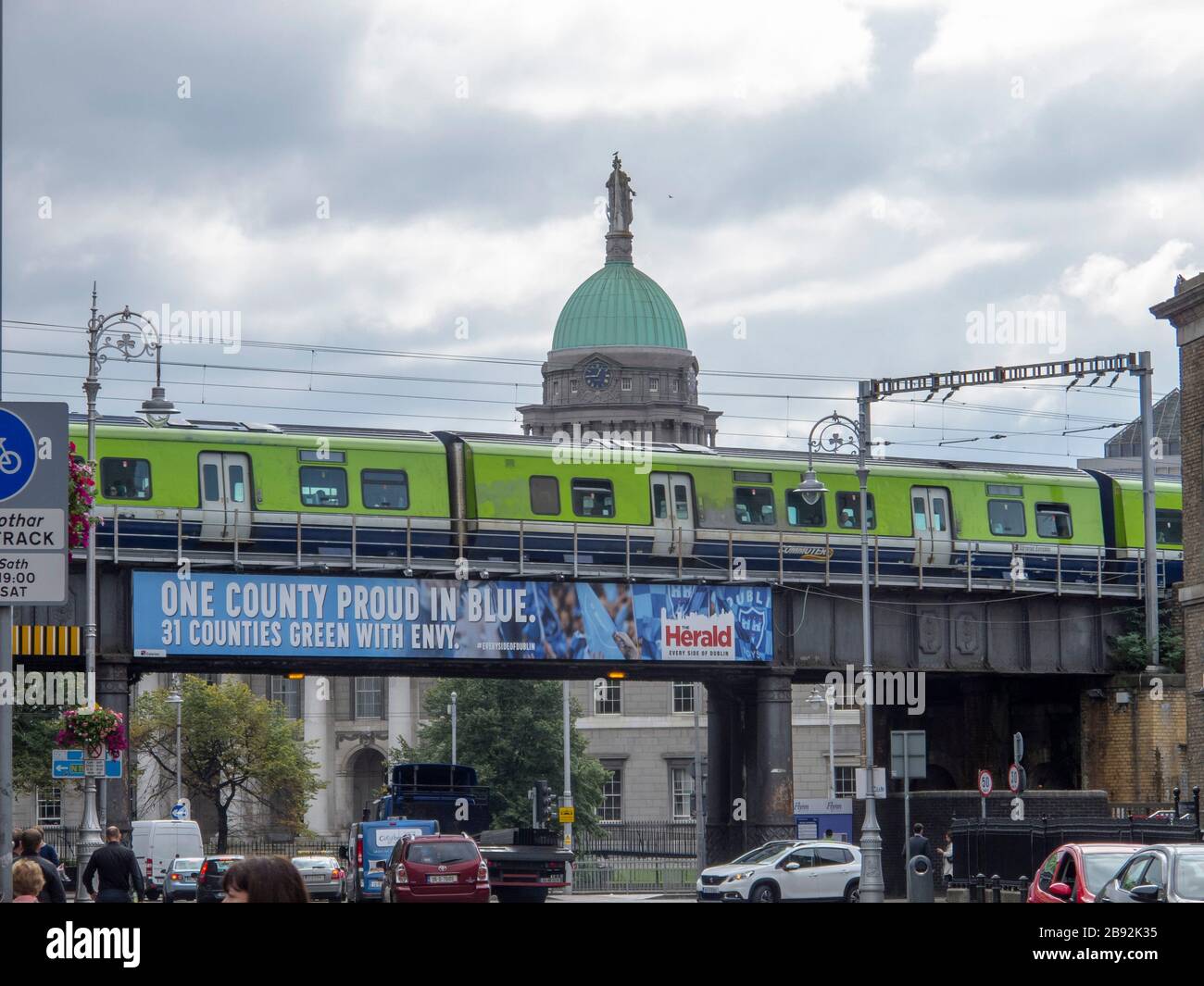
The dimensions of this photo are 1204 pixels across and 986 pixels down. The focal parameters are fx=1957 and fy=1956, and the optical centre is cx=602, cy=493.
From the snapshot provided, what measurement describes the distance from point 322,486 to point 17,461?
27.2m

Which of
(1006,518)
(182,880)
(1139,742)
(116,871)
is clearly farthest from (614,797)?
(116,871)

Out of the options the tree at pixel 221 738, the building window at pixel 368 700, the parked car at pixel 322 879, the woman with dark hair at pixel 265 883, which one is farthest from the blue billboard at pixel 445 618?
the building window at pixel 368 700

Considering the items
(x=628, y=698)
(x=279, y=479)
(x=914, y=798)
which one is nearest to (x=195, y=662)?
(x=279, y=479)

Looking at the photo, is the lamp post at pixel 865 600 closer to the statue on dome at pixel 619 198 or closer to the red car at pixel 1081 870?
the red car at pixel 1081 870

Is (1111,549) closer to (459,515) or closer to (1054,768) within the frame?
(1054,768)

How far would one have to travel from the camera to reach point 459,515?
42.2 meters

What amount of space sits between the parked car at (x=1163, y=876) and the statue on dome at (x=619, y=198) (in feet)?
402

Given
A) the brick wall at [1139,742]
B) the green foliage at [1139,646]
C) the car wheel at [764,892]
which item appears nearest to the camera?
the car wheel at [764,892]

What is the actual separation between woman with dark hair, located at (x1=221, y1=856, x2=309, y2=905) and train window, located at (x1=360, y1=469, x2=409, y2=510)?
32923 millimetres

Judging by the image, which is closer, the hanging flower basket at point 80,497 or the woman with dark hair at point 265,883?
the woman with dark hair at point 265,883

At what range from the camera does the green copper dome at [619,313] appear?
131 m

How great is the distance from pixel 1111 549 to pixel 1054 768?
224 inches

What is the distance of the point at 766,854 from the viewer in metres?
36.7

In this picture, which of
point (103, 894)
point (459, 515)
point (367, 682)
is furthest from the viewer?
point (367, 682)
